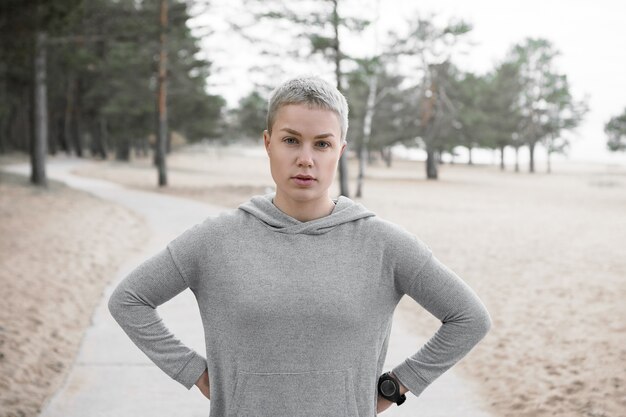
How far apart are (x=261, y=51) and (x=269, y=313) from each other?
20.2 metres

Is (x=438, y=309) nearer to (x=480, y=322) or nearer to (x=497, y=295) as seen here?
(x=480, y=322)

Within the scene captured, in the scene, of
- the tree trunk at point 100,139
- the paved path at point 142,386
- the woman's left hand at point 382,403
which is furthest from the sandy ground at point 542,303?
the tree trunk at point 100,139

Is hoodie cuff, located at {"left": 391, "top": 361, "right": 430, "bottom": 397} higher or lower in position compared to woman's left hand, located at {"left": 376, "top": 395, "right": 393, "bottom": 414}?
higher

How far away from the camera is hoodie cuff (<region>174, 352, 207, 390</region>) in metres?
1.98

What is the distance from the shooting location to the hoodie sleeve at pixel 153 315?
6.26 ft

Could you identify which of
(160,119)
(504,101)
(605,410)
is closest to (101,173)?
(160,119)

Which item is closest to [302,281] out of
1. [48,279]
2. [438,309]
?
[438,309]

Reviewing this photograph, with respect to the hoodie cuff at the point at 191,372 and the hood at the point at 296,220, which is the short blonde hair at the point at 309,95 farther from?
the hoodie cuff at the point at 191,372

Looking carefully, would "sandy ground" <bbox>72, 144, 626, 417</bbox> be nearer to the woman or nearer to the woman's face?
the woman

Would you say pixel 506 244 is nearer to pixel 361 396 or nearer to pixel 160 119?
pixel 361 396

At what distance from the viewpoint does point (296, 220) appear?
179 cm

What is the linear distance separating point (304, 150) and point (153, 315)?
2.55 feet

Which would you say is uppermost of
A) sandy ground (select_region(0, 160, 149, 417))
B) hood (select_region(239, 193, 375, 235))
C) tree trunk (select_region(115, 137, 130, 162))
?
tree trunk (select_region(115, 137, 130, 162))

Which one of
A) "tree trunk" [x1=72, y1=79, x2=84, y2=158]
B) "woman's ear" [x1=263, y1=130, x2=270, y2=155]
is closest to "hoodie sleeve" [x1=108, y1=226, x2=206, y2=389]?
"woman's ear" [x1=263, y1=130, x2=270, y2=155]
